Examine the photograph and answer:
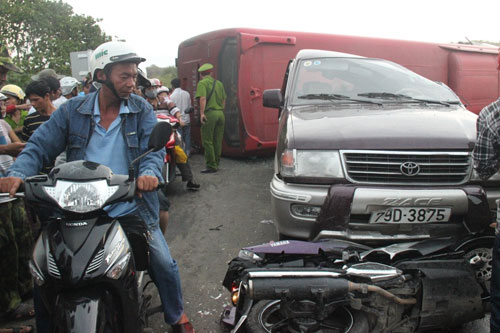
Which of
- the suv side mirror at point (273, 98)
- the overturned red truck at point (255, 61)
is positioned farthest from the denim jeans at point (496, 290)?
the overturned red truck at point (255, 61)

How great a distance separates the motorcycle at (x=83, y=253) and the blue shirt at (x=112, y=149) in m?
0.49

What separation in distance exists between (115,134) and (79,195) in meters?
0.75

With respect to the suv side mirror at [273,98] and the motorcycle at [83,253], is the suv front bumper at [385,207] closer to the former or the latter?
the motorcycle at [83,253]

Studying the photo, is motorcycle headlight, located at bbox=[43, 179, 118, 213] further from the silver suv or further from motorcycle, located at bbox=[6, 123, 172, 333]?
the silver suv

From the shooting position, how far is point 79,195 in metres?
1.75

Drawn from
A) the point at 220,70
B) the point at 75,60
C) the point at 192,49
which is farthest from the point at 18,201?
the point at 75,60

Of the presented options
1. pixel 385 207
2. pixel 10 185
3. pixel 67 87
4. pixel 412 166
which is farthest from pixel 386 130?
pixel 67 87

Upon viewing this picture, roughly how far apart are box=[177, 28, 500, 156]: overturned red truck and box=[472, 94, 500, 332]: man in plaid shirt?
18.7 ft

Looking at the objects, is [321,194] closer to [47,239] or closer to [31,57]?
[47,239]

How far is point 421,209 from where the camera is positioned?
8.91 feet

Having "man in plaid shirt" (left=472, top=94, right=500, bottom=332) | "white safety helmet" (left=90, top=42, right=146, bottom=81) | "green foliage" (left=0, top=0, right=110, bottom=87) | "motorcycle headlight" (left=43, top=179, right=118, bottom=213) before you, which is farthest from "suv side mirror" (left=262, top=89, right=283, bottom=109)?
"green foliage" (left=0, top=0, right=110, bottom=87)

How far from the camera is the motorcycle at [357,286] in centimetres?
216

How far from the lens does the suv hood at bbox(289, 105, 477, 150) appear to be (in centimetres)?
280

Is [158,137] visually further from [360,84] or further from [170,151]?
[170,151]
